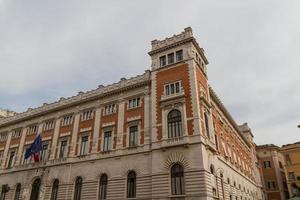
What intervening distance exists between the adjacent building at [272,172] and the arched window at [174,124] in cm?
4617

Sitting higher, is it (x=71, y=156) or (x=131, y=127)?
(x=131, y=127)

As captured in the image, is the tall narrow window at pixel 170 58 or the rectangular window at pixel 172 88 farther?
the tall narrow window at pixel 170 58

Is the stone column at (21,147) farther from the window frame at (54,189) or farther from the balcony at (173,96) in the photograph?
the balcony at (173,96)

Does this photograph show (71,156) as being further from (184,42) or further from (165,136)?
(184,42)

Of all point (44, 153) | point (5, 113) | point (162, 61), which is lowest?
point (44, 153)

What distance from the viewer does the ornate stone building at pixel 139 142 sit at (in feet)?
87.9

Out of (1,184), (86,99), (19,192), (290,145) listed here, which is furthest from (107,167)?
(290,145)

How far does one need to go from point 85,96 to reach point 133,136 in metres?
11.3

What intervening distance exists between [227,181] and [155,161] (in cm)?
1276

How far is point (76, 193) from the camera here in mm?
32156

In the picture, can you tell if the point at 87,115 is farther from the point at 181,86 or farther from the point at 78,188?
the point at 181,86

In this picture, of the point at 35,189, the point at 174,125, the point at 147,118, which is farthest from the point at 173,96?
the point at 35,189

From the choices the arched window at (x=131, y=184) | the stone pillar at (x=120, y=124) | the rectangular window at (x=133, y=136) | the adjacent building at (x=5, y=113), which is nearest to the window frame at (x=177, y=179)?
the arched window at (x=131, y=184)

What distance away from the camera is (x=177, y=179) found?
2620 cm
